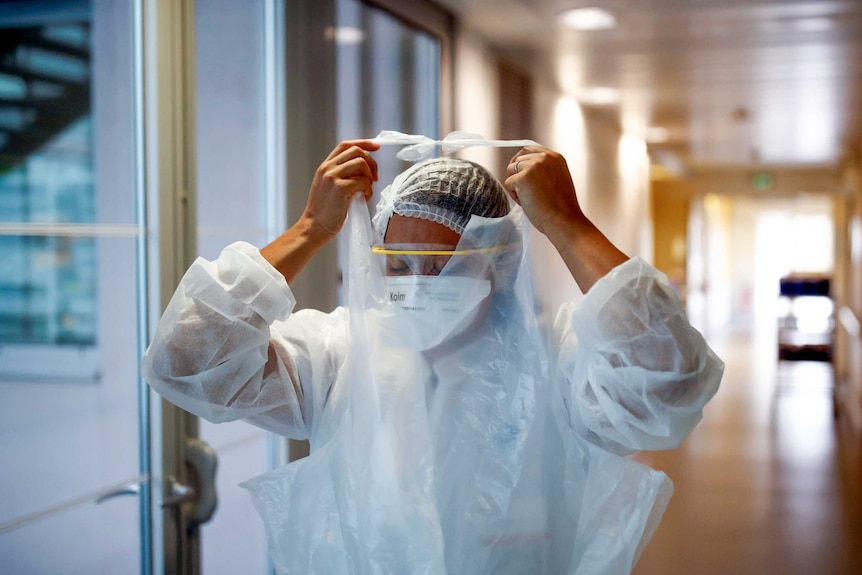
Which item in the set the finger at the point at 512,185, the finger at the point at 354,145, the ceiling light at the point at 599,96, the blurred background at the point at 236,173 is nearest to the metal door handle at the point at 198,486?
the blurred background at the point at 236,173

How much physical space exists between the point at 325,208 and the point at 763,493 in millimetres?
4456

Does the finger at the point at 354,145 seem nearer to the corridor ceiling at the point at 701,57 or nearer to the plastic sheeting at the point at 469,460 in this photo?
the plastic sheeting at the point at 469,460

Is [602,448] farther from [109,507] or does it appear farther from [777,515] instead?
[777,515]

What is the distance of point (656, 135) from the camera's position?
8164 mm

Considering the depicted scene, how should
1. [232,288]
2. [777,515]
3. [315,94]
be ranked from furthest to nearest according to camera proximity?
[777,515], [315,94], [232,288]

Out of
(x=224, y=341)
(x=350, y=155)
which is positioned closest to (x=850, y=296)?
(x=350, y=155)

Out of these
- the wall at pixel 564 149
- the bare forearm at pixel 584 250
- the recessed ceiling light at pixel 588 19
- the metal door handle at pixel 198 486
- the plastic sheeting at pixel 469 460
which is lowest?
the metal door handle at pixel 198 486

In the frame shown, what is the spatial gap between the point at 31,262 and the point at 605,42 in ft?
10.8

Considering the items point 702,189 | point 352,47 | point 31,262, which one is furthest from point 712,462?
point 702,189

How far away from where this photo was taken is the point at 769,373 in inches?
381

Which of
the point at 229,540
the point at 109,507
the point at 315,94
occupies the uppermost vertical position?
the point at 315,94

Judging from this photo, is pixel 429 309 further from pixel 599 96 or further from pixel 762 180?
pixel 762 180

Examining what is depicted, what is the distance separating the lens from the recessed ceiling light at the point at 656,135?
25.3 feet

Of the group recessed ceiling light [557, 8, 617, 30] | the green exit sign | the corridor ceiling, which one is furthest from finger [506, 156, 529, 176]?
the green exit sign
